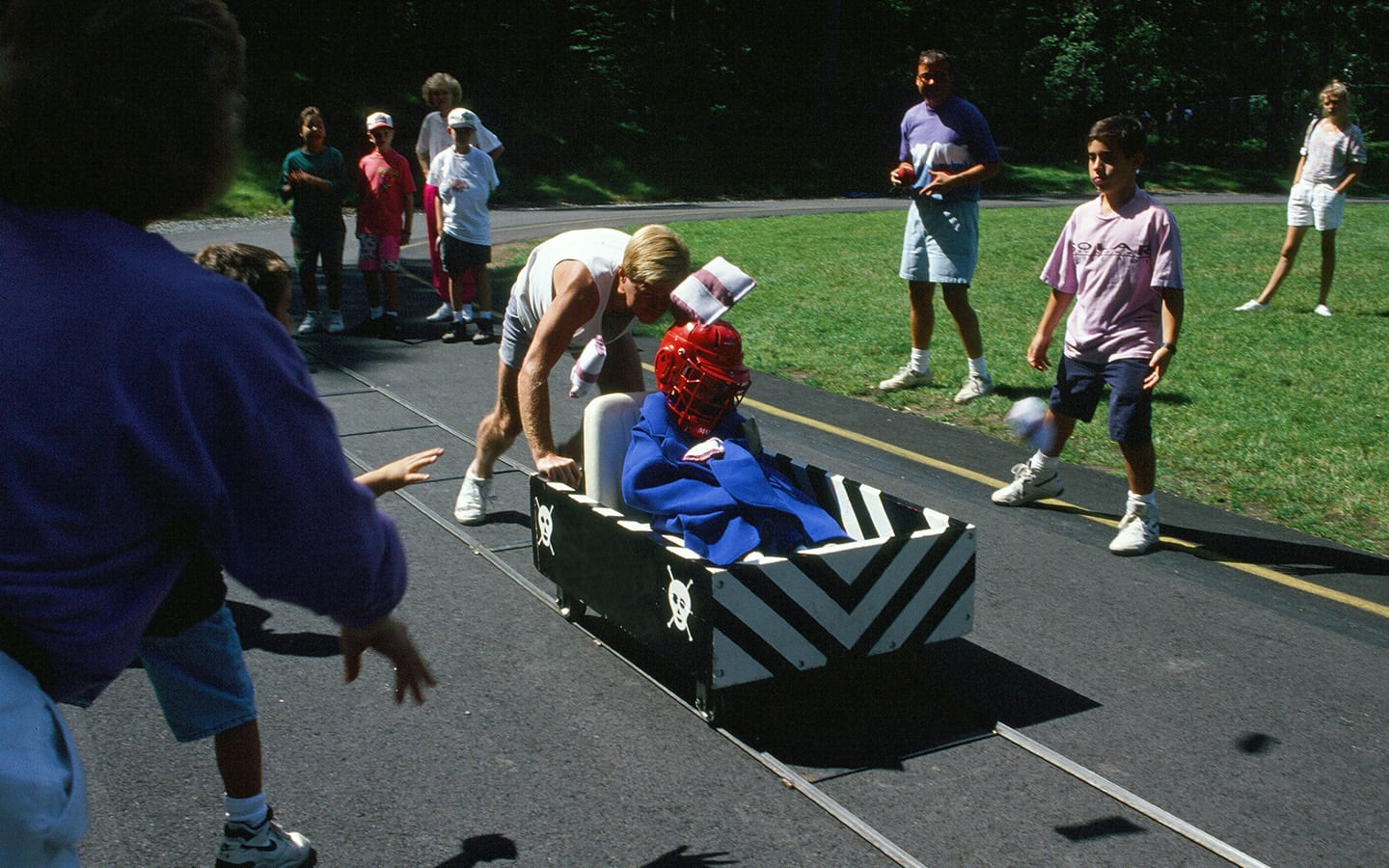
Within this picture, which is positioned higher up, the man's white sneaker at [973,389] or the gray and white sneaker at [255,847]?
the man's white sneaker at [973,389]

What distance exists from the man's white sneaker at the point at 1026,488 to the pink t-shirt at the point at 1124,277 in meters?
0.72

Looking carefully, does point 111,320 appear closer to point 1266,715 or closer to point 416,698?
point 416,698

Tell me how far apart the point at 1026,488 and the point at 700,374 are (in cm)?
267

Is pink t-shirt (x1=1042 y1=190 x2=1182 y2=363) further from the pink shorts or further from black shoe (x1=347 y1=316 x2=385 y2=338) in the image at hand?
black shoe (x1=347 y1=316 x2=385 y2=338)

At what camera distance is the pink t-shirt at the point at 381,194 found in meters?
10.7

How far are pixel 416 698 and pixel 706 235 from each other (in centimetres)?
1694

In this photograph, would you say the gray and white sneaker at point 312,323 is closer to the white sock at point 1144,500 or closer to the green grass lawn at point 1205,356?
the green grass lawn at point 1205,356

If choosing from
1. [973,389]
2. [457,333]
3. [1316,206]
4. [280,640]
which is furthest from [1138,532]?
[1316,206]

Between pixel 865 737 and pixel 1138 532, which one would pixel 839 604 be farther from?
pixel 1138 532

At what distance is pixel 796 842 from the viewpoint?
3.33 meters

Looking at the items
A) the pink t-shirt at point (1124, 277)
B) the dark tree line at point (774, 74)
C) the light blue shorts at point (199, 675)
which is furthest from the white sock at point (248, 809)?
the dark tree line at point (774, 74)

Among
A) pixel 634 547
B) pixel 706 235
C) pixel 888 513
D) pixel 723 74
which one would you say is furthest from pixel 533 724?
pixel 723 74

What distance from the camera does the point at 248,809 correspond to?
2951 millimetres

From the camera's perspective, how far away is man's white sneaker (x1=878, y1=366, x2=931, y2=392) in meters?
8.92
